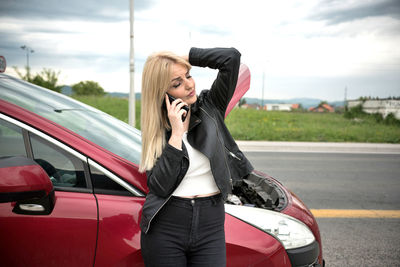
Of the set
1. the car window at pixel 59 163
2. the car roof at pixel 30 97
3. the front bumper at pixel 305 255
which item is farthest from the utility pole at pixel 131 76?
the front bumper at pixel 305 255

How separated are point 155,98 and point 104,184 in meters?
0.54

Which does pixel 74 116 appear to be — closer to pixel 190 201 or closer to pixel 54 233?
pixel 54 233

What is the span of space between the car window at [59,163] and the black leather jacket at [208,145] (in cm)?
44

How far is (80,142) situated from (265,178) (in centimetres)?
157

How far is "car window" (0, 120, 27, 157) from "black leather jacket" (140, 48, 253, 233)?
2.62 feet

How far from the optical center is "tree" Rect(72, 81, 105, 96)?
9412cm

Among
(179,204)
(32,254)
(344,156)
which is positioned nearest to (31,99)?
(32,254)

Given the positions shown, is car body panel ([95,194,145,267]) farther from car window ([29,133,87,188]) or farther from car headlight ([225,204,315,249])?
car headlight ([225,204,315,249])

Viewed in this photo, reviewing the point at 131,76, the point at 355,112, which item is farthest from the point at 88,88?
the point at 131,76

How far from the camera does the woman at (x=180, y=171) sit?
1407 millimetres

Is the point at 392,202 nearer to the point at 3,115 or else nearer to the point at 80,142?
the point at 80,142

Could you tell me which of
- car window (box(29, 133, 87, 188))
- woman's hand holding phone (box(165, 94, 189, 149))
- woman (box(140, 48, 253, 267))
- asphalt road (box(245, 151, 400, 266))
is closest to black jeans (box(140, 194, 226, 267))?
woman (box(140, 48, 253, 267))

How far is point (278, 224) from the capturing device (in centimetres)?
184

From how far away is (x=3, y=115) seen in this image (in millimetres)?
1617
